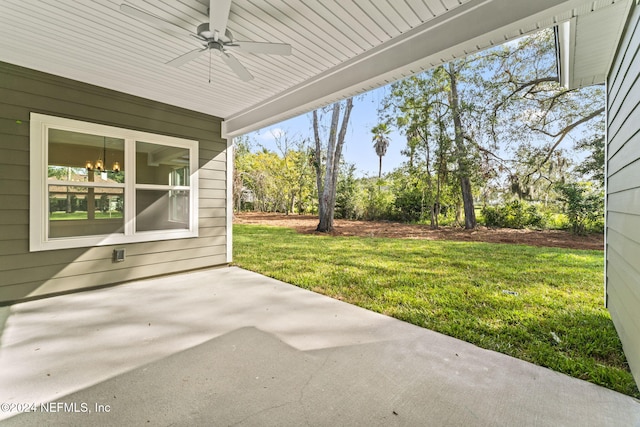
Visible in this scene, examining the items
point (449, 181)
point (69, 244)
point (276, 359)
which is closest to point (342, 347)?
point (276, 359)

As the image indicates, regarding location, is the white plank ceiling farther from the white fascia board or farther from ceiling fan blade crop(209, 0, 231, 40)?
ceiling fan blade crop(209, 0, 231, 40)

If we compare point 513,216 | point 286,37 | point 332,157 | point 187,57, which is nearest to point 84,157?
point 187,57

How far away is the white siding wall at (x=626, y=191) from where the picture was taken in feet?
5.26

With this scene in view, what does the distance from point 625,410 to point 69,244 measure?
16.0 feet

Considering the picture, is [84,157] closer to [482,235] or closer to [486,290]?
[486,290]

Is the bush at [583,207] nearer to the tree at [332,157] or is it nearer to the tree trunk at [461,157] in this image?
the tree trunk at [461,157]

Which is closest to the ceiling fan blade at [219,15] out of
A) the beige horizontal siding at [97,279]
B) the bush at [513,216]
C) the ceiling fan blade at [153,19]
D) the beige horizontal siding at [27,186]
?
the ceiling fan blade at [153,19]

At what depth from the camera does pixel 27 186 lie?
2.94 meters

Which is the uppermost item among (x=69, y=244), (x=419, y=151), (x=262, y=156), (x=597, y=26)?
(x=262, y=156)

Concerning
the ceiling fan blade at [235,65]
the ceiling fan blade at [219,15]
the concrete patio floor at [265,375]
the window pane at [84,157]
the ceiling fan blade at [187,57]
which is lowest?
the concrete patio floor at [265,375]

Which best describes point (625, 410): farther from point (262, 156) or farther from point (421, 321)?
point (262, 156)

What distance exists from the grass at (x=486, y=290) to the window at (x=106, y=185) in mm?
1613

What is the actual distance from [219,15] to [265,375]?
7.86 feet

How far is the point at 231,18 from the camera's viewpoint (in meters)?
2.16
